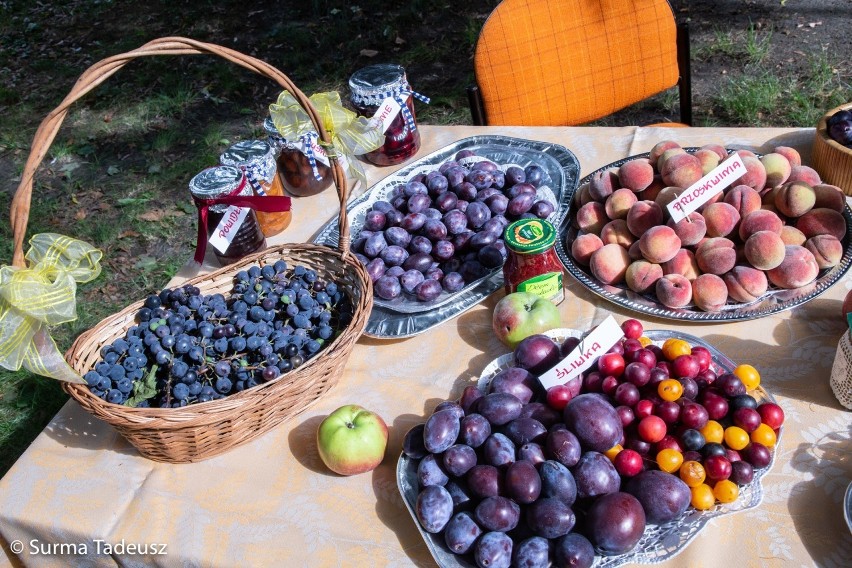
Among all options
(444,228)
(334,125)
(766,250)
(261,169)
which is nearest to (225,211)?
(261,169)

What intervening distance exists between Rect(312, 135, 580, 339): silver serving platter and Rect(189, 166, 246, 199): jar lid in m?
0.25

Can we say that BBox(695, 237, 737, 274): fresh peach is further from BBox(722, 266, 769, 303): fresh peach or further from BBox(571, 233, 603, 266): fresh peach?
BBox(571, 233, 603, 266): fresh peach

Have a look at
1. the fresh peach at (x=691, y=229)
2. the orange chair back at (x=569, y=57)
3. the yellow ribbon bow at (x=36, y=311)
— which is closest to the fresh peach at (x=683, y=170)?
the fresh peach at (x=691, y=229)

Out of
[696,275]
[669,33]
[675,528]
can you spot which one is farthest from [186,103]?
[675,528]

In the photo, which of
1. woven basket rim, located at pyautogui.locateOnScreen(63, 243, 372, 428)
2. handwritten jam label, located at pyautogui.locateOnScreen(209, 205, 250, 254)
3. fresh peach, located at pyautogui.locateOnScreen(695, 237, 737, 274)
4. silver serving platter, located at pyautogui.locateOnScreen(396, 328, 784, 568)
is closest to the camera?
silver serving platter, located at pyautogui.locateOnScreen(396, 328, 784, 568)

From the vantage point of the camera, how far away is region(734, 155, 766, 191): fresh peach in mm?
1431

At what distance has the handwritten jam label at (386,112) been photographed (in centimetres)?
179

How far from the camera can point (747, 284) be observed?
4.24ft

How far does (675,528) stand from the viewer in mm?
971

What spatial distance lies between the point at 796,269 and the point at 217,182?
125 centimetres

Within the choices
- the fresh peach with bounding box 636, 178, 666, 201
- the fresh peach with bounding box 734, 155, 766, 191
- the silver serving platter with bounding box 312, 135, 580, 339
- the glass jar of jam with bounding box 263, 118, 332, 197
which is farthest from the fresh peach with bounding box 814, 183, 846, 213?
the glass jar of jam with bounding box 263, 118, 332, 197

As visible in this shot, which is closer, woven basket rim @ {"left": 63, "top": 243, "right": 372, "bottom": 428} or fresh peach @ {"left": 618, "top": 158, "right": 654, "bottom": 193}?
woven basket rim @ {"left": 63, "top": 243, "right": 372, "bottom": 428}

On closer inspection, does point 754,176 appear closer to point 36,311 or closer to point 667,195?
point 667,195

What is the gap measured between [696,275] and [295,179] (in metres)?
1.09
